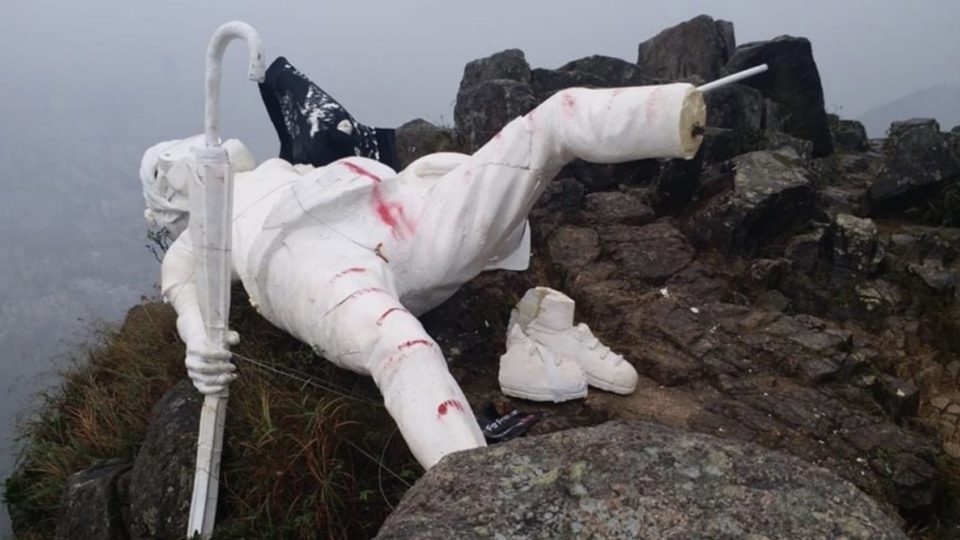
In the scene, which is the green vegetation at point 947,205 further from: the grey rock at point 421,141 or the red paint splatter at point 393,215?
the red paint splatter at point 393,215

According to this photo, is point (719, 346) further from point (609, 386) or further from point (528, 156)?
point (528, 156)

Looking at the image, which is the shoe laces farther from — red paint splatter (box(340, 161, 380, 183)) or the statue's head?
the statue's head

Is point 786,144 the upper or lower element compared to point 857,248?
upper

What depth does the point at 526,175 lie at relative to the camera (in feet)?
10.2

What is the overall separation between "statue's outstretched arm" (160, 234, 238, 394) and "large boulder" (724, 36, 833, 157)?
16.8 ft

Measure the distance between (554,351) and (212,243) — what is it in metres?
1.59

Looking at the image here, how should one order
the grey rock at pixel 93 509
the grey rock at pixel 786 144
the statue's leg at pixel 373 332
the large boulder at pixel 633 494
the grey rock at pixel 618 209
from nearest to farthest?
1. the large boulder at pixel 633 494
2. the statue's leg at pixel 373 332
3. the grey rock at pixel 93 509
4. the grey rock at pixel 618 209
5. the grey rock at pixel 786 144

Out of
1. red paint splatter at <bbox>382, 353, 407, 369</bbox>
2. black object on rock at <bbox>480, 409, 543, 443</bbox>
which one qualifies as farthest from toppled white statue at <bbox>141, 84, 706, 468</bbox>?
black object on rock at <bbox>480, 409, 543, 443</bbox>

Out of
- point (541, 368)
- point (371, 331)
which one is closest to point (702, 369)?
point (541, 368)

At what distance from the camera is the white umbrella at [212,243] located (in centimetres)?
298

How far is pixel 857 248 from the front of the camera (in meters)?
4.90

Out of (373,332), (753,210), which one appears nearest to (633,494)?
(373,332)

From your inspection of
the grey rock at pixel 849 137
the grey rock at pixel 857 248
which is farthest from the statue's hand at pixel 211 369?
the grey rock at pixel 849 137

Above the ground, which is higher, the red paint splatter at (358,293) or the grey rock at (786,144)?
the grey rock at (786,144)
